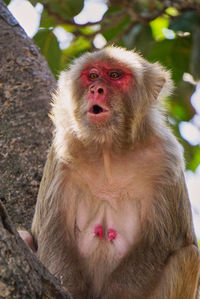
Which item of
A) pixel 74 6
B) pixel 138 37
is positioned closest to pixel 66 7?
pixel 74 6

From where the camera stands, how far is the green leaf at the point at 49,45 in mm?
6305

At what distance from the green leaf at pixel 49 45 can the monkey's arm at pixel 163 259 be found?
2.37 metres

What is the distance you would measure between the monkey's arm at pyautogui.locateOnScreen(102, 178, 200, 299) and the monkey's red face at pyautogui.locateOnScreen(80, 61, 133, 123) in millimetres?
758

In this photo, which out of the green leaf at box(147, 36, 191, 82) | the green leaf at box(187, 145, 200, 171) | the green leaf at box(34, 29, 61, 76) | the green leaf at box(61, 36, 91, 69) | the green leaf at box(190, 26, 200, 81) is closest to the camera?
the green leaf at box(190, 26, 200, 81)

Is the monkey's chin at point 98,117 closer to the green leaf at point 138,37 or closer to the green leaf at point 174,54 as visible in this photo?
the green leaf at point 138,37

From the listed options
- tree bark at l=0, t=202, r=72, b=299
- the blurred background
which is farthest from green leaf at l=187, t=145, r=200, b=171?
tree bark at l=0, t=202, r=72, b=299

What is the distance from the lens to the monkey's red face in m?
4.70

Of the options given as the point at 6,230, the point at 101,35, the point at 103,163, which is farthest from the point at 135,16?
the point at 6,230

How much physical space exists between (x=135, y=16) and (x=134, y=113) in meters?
1.39

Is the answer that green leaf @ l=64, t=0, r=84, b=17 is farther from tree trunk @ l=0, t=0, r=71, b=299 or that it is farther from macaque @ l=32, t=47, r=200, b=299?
macaque @ l=32, t=47, r=200, b=299

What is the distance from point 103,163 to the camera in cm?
468

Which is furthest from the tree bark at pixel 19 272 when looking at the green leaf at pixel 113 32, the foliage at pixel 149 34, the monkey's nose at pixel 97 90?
the green leaf at pixel 113 32

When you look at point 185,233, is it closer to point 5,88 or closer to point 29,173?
point 29,173

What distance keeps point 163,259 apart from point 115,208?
1.71 feet
